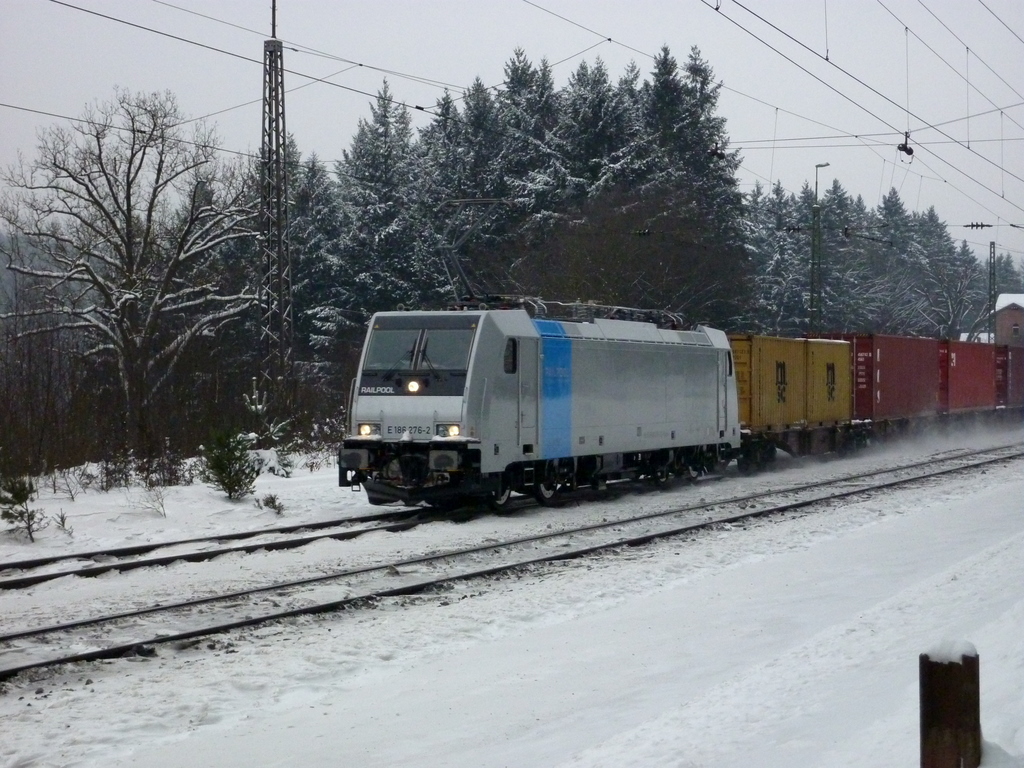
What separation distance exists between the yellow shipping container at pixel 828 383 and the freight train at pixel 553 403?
232 millimetres

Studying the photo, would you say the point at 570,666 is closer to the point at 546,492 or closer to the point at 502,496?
the point at 502,496

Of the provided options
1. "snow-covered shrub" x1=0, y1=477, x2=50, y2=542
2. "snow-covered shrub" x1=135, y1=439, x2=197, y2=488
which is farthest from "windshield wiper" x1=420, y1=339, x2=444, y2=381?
"snow-covered shrub" x1=0, y1=477, x2=50, y2=542

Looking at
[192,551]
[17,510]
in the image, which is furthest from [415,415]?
[17,510]

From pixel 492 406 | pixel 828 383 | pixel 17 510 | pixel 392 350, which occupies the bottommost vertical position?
pixel 17 510

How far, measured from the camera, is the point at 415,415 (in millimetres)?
16156

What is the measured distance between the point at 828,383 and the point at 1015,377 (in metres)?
20.5

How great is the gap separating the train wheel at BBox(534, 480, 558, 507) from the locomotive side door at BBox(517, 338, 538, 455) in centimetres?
92

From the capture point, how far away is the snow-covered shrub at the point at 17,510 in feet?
45.6

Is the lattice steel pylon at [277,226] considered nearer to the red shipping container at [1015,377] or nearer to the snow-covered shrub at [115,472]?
the snow-covered shrub at [115,472]

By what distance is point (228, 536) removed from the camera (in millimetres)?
14352

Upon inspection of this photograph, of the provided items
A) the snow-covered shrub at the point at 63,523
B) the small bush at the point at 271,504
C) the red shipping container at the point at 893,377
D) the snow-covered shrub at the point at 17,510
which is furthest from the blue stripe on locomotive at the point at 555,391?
the red shipping container at the point at 893,377

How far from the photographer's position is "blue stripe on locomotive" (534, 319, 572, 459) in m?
17.3

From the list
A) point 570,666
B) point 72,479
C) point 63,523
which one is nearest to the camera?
point 570,666

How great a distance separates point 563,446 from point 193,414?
339 inches
